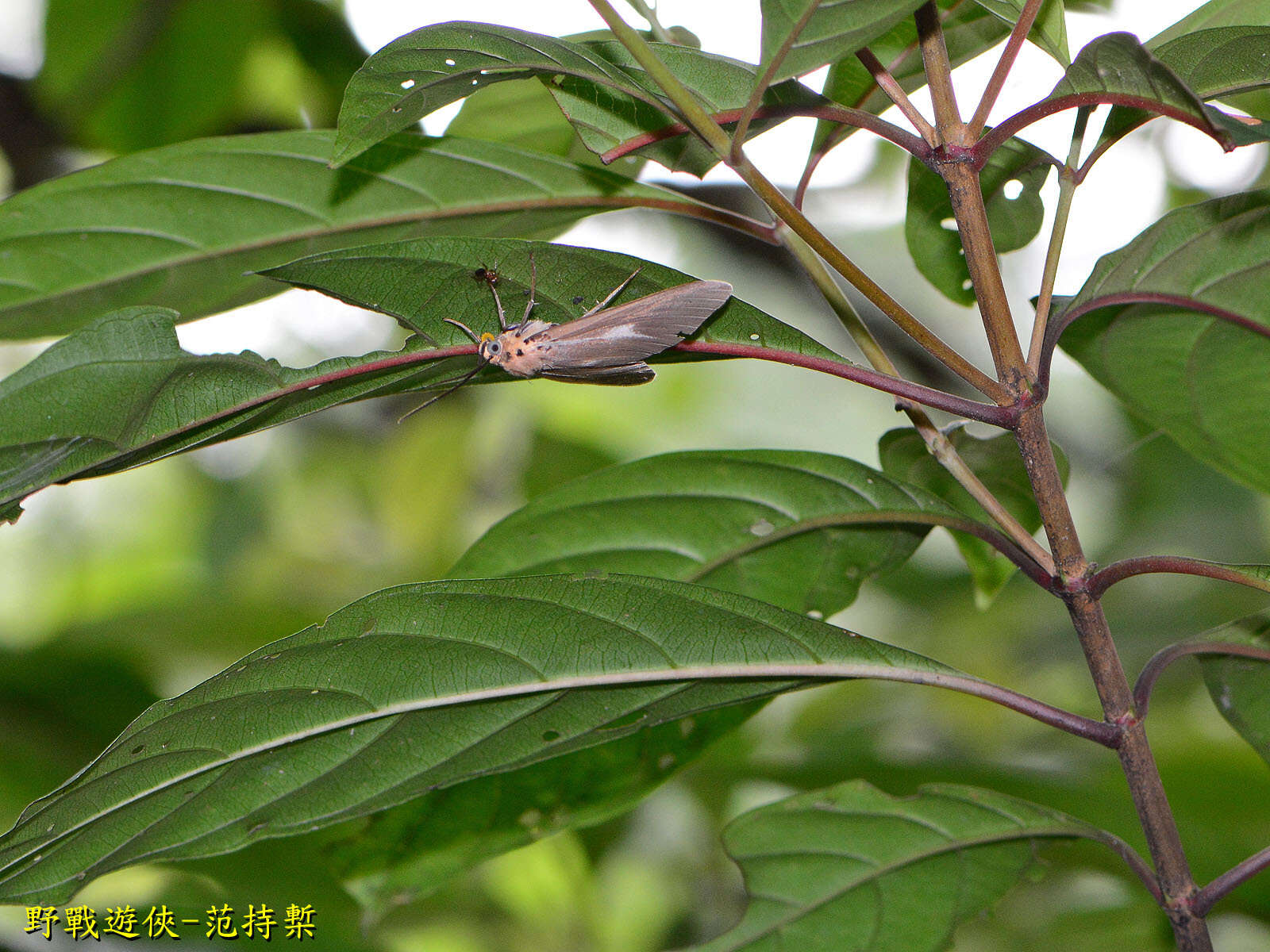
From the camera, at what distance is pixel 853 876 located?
1437mm

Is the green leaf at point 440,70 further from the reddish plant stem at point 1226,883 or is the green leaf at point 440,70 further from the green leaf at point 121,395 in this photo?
the reddish plant stem at point 1226,883

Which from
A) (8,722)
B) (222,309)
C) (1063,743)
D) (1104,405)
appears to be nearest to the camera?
(222,309)

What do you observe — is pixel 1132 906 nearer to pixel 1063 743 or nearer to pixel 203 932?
pixel 1063 743

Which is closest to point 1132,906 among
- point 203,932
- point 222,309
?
point 203,932

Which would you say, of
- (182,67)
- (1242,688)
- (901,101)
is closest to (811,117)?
(901,101)

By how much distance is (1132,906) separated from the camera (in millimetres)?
2020

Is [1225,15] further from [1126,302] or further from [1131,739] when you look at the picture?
[1131,739]

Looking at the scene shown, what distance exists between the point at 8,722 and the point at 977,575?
184 centimetres

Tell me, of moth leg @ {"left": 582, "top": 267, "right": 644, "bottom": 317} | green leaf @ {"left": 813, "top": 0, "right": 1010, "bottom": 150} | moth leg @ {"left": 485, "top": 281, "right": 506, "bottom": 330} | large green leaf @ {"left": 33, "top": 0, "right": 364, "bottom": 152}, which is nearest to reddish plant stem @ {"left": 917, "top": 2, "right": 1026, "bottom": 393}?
green leaf @ {"left": 813, "top": 0, "right": 1010, "bottom": 150}

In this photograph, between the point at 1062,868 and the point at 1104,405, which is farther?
the point at 1104,405

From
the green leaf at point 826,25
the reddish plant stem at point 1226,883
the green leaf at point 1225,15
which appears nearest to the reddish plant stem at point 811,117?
the green leaf at point 826,25

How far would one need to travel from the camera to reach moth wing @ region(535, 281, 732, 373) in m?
1.12

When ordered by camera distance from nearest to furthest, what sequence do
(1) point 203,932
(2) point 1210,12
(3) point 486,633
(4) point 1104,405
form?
(3) point 486,633, (2) point 1210,12, (1) point 203,932, (4) point 1104,405

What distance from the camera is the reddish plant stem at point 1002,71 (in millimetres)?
980
